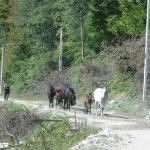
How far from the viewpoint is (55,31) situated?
79.4m

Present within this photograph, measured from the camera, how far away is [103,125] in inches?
1181

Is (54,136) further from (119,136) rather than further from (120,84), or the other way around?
(120,84)

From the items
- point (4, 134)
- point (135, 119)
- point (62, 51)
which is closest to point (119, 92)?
point (135, 119)

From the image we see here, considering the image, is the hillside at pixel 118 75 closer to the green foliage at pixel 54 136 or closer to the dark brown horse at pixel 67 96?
the dark brown horse at pixel 67 96

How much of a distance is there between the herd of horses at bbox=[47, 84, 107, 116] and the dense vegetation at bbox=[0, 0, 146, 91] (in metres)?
6.46

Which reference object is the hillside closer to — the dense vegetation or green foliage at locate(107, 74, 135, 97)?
green foliage at locate(107, 74, 135, 97)

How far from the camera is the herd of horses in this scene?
119ft

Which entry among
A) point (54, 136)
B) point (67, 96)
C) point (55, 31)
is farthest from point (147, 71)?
point (55, 31)

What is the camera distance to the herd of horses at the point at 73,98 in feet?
119

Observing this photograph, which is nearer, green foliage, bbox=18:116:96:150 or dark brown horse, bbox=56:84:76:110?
green foliage, bbox=18:116:96:150

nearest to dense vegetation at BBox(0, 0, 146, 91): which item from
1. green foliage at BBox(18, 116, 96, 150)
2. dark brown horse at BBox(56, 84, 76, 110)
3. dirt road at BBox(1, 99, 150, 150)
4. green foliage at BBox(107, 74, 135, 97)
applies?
green foliage at BBox(107, 74, 135, 97)

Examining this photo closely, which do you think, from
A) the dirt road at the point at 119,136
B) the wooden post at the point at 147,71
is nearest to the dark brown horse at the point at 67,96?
the wooden post at the point at 147,71

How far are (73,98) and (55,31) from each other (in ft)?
130

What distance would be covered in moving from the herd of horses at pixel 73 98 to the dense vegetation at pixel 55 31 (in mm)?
6463
